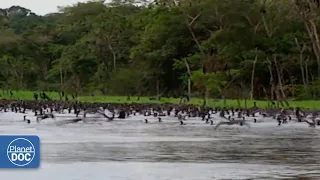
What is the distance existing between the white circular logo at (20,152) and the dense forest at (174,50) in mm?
33080

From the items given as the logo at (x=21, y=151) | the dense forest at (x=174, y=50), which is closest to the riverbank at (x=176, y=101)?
the dense forest at (x=174, y=50)

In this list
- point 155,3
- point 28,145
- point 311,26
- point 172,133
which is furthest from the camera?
point 155,3

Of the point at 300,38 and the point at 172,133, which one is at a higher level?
the point at 300,38

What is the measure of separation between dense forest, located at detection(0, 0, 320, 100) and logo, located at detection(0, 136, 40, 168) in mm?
33073

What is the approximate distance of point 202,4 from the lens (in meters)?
51.2

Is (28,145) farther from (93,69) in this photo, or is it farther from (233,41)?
(93,69)

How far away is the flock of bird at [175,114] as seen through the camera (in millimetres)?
27312

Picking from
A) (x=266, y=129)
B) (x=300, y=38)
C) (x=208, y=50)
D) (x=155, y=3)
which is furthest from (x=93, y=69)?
(x=266, y=129)

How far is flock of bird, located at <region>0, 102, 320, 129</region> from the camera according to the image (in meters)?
27.3

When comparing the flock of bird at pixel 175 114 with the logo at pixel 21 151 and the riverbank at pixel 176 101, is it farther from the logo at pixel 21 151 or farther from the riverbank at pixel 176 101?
the logo at pixel 21 151

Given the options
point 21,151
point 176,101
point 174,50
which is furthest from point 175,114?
point 21,151

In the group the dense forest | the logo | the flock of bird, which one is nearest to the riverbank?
the dense forest

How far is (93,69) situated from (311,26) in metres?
23.3

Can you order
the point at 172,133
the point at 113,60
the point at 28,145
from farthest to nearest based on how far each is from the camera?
1. the point at 113,60
2. the point at 172,133
3. the point at 28,145
